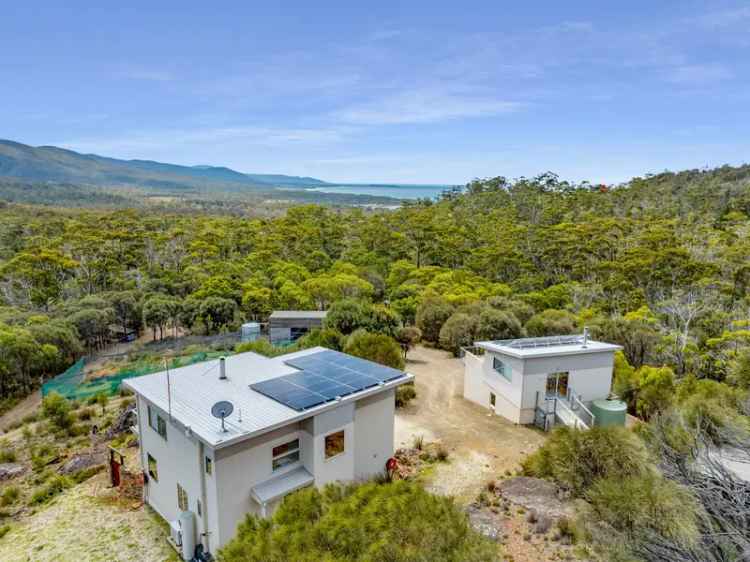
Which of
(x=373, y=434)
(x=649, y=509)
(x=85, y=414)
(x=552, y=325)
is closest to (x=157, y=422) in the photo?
(x=373, y=434)

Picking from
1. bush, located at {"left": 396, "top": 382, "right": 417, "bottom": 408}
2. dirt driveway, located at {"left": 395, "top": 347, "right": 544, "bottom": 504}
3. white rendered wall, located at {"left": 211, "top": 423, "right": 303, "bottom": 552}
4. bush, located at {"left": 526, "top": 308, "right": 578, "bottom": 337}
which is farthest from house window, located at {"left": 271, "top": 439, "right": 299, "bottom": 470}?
bush, located at {"left": 526, "top": 308, "right": 578, "bottom": 337}

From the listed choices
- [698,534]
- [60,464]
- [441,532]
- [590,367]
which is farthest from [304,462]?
[590,367]

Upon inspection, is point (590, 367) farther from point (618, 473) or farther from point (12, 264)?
point (12, 264)

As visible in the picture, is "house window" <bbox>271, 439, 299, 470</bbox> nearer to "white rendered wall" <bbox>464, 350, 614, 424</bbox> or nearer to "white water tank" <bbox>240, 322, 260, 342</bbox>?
"white rendered wall" <bbox>464, 350, 614, 424</bbox>

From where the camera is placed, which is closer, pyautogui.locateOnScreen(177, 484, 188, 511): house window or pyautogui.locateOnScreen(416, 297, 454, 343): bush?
pyautogui.locateOnScreen(177, 484, 188, 511): house window

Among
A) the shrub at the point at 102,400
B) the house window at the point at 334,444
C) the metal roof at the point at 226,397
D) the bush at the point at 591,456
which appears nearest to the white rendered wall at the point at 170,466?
the metal roof at the point at 226,397

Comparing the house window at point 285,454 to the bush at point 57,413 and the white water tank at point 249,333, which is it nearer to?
the bush at point 57,413
